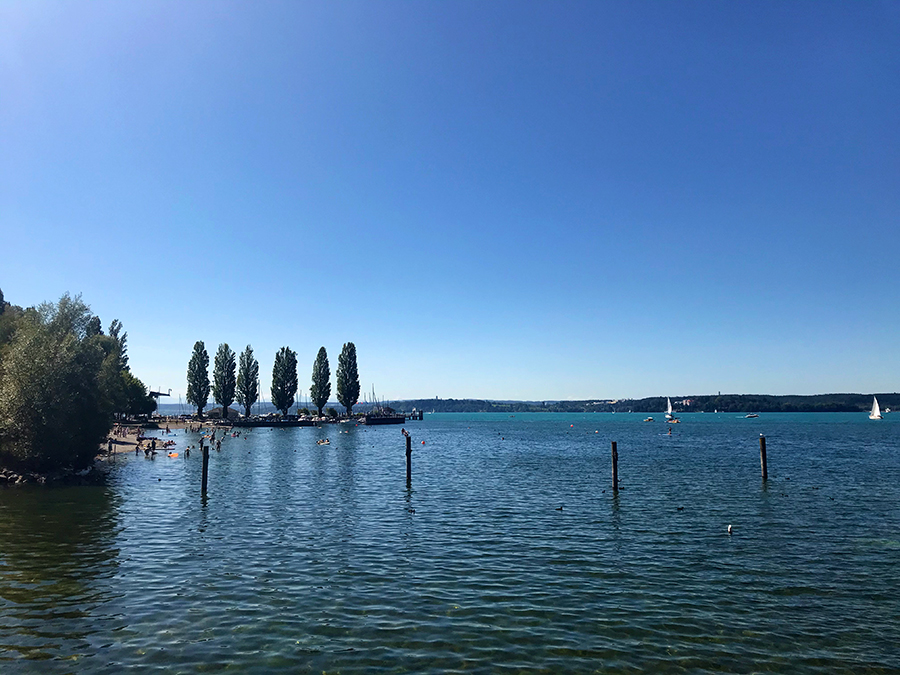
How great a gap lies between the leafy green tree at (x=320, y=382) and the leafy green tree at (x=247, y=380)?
20457mm

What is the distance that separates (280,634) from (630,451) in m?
82.2

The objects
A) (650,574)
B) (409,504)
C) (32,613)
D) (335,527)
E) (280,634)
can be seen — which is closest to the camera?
(280,634)

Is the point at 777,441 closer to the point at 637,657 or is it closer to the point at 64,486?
the point at 637,657

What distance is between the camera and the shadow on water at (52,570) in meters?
17.0

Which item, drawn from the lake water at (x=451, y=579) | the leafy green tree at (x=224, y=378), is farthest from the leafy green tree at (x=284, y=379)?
the lake water at (x=451, y=579)

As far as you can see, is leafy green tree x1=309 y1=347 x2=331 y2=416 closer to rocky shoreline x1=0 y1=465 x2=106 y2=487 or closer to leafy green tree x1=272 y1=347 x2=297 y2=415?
leafy green tree x1=272 y1=347 x2=297 y2=415

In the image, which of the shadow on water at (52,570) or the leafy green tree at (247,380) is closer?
the shadow on water at (52,570)

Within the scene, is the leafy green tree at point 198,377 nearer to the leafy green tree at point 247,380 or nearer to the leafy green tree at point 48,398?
the leafy green tree at point 247,380

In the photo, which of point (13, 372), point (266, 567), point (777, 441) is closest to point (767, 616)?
point (266, 567)

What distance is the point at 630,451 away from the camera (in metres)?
90.2

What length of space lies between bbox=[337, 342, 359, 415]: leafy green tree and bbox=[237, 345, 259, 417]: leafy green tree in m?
30.4

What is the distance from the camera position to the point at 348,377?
637 ft

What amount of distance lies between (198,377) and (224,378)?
745 cm

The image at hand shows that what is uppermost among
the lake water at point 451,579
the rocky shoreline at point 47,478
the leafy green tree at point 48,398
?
the leafy green tree at point 48,398
